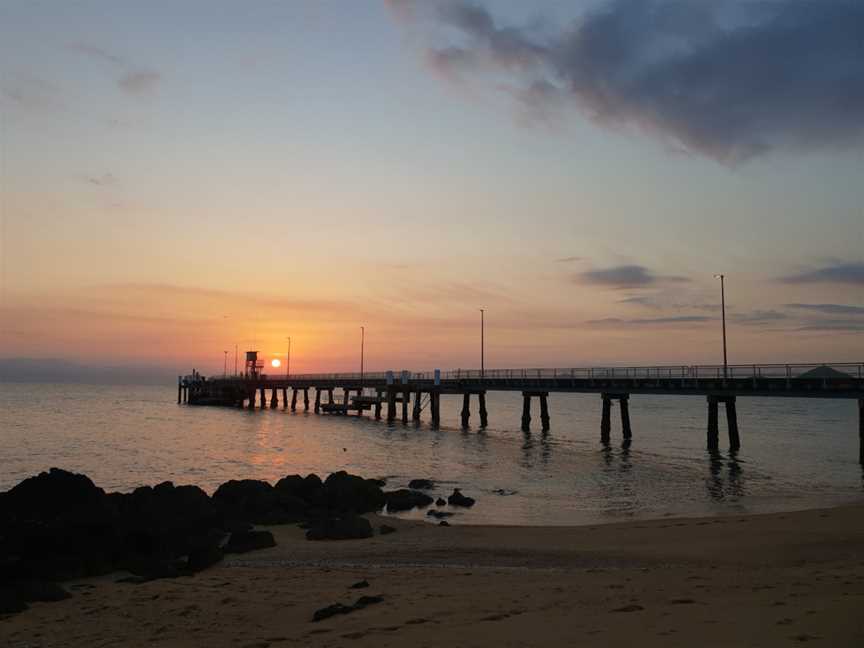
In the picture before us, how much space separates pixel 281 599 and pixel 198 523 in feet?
25.6

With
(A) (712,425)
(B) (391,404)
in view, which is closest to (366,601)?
(A) (712,425)

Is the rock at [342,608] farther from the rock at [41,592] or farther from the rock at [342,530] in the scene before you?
the rock at [342,530]

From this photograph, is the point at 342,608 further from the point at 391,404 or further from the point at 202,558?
the point at 391,404

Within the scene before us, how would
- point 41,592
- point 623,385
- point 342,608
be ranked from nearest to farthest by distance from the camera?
point 342,608
point 41,592
point 623,385

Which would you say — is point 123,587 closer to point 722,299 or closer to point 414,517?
point 414,517

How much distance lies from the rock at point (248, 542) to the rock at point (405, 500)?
23.7 ft

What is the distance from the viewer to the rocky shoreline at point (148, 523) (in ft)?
46.3

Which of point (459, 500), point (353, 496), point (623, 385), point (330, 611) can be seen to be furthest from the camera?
point (623, 385)

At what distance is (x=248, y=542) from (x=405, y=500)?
28.2ft

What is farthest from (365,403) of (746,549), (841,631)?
(841,631)

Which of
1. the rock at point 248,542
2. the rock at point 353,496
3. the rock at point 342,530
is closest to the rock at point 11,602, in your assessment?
the rock at point 248,542

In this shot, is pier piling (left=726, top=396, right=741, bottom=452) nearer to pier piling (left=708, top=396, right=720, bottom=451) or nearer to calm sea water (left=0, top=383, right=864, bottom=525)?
pier piling (left=708, top=396, right=720, bottom=451)

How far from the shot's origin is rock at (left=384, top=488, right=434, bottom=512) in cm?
2403

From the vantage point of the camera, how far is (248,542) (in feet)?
54.8
